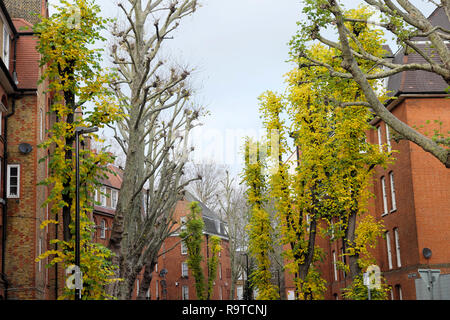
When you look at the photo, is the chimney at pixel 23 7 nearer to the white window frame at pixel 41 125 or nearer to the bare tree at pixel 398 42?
the white window frame at pixel 41 125

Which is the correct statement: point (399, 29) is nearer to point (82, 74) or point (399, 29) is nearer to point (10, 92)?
point (82, 74)

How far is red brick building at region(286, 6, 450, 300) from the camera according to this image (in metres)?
29.2

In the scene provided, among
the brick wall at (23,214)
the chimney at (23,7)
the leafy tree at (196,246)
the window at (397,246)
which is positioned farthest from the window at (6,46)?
the leafy tree at (196,246)

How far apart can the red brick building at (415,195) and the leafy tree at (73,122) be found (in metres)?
16.5

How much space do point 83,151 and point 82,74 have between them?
224 cm

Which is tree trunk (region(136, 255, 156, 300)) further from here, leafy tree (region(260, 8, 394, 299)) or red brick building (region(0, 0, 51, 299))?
leafy tree (region(260, 8, 394, 299))

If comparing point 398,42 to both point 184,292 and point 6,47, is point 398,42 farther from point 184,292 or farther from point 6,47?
point 184,292

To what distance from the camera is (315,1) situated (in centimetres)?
1452

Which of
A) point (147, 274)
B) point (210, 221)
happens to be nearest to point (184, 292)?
point (210, 221)

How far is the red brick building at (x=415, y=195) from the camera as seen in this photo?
29219mm

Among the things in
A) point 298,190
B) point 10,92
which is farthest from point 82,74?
point 298,190

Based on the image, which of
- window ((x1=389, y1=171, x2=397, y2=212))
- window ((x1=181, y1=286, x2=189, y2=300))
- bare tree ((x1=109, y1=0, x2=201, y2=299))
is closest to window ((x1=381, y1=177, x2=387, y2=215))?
window ((x1=389, y1=171, x2=397, y2=212))

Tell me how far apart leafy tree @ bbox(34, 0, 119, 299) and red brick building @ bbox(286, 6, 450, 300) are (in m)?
16.5
